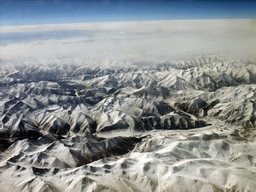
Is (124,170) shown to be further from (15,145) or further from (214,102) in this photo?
(214,102)

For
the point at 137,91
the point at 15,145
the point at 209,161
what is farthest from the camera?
the point at 137,91

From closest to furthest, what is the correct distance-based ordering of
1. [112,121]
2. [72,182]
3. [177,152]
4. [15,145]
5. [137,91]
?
[72,182] → [177,152] → [15,145] → [112,121] → [137,91]

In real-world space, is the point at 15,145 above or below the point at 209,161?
below

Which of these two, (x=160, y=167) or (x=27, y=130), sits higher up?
(x=160, y=167)

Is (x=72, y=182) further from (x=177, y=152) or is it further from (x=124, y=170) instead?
(x=177, y=152)

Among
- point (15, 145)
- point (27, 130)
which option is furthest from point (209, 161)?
point (27, 130)

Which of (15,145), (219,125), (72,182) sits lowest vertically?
(219,125)

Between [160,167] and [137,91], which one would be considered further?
[137,91]

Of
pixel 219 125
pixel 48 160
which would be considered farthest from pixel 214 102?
pixel 48 160

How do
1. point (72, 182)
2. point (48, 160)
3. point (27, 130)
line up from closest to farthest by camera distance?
point (72, 182) < point (48, 160) < point (27, 130)
